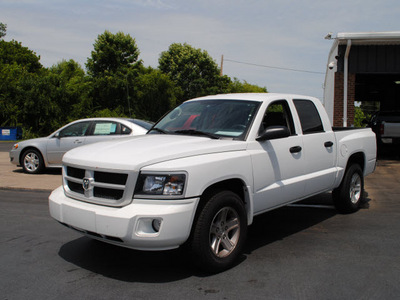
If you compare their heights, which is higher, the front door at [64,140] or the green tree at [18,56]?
the green tree at [18,56]

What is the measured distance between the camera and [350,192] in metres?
6.44

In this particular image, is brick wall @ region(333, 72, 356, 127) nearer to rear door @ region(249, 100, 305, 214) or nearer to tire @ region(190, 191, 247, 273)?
rear door @ region(249, 100, 305, 214)

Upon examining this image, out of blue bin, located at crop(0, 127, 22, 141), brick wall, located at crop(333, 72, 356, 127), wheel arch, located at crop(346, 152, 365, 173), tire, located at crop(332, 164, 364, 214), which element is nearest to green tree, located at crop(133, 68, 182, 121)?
blue bin, located at crop(0, 127, 22, 141)

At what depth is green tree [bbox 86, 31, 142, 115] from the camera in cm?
4109

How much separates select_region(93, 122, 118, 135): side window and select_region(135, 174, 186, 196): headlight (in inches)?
270

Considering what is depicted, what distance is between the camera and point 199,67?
2028 inches

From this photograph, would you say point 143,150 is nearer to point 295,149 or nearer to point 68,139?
point 295,149

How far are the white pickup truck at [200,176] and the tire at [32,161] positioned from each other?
6.60m

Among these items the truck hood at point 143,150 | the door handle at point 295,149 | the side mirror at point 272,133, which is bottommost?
the door handle at point 295,149

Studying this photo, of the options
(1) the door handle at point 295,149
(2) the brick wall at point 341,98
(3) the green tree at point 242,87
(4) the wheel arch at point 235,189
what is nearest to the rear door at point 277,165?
(1) the door handle at point 295,149

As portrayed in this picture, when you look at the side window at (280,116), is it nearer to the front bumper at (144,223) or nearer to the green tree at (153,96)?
the front bumper at (144,223)

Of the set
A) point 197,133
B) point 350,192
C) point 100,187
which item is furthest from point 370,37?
point 100,187

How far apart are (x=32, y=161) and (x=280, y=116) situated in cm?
787

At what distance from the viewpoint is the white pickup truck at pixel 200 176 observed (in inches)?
142
